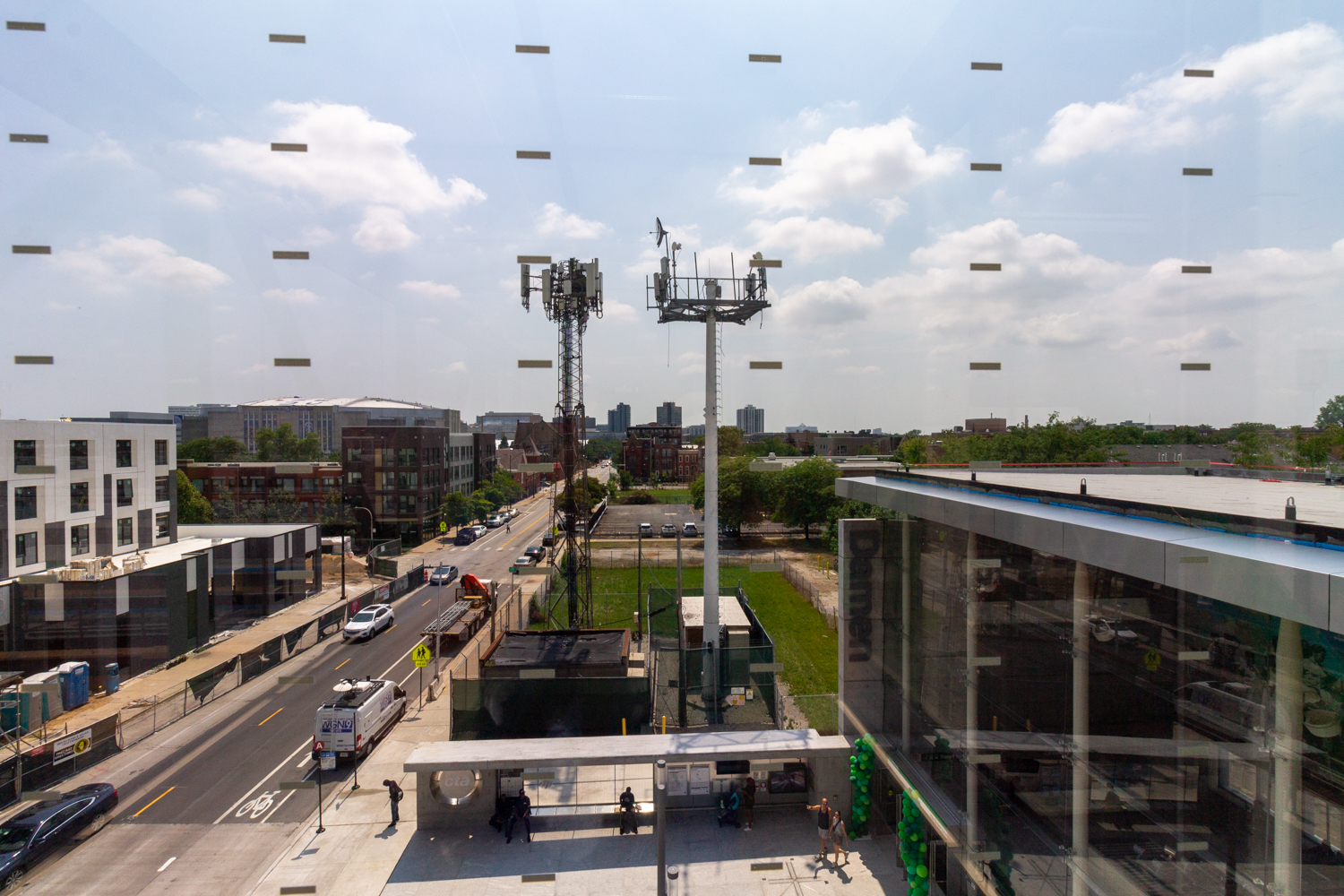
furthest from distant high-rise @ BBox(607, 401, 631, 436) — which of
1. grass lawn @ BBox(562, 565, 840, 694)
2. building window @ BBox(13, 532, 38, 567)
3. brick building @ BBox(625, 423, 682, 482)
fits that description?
building window @ BBox(13, 532, 38, 567)

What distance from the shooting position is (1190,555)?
7.68 feet

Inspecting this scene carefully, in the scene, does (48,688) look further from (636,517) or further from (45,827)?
(636,517)

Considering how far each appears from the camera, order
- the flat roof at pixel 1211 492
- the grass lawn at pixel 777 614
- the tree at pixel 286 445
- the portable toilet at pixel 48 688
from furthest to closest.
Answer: the grass lawn at pixel 777 614 → the tree at pixel 286 445 → the portable toilet at pixel 48 688 → the flat roof at pixel 1211 492

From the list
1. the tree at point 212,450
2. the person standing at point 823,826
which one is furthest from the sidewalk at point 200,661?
the person standing at point 823,826

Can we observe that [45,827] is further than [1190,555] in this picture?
Yes

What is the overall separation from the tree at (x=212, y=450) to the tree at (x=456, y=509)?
20.0 feet

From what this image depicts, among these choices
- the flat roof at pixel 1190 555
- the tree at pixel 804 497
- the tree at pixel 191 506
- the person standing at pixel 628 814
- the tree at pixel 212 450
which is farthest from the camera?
the tree at pixel 804 497

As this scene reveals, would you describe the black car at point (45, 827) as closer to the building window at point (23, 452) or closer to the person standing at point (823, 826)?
the building window at point (23, 452)

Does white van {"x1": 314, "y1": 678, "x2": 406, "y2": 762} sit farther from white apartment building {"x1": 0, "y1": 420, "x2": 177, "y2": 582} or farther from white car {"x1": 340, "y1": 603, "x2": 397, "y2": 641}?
white car {"x1": 340, "y1": 603, "x2": 397, "y2": 641}

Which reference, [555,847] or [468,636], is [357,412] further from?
[468,636]

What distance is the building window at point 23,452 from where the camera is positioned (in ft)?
15.5

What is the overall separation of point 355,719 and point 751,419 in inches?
272

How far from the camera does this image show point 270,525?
8.06 m

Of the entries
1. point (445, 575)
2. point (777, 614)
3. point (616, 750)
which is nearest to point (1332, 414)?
point (616, 750)
